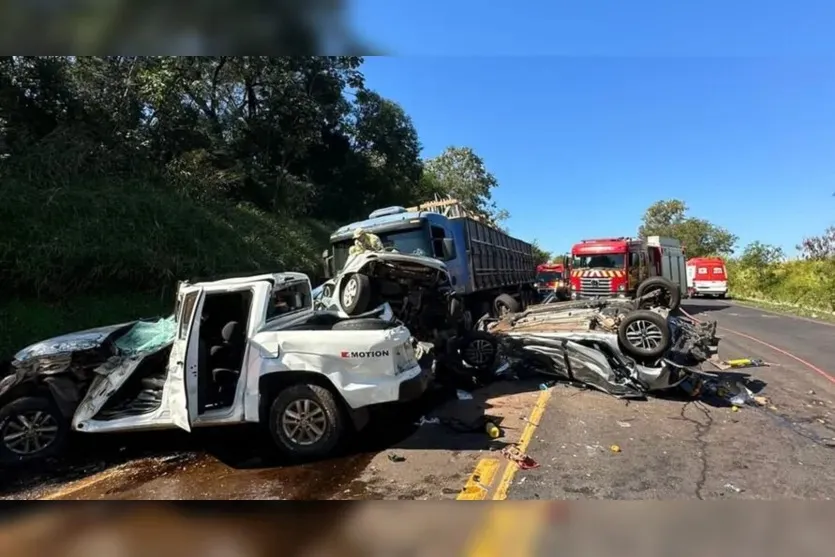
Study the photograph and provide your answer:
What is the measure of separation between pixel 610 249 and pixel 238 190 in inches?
495

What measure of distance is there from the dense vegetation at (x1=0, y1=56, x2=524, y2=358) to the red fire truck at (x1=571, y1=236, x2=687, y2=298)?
8.90 meters

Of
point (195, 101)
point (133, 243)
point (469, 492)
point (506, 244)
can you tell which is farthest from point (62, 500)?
point (195, 101)

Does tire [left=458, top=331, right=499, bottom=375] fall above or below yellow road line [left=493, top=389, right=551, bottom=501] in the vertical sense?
above

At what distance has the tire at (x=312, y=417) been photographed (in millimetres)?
4867

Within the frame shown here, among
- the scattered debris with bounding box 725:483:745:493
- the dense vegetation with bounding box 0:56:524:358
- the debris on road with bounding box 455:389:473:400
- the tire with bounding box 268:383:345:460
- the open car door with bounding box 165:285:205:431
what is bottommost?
the scattered debris with bounding box 725:483:745:493

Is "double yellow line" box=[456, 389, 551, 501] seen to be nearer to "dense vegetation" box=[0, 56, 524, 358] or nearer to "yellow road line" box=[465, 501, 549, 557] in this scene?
"yellow road line" box=[465, 501, 549, 557]

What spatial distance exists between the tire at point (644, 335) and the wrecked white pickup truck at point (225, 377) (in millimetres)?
2847

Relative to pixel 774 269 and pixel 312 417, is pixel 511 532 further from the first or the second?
pixel 774 269

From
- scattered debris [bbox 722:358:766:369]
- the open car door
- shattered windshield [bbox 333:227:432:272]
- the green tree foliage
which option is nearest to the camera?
the open car door

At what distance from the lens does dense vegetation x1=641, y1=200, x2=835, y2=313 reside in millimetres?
24545

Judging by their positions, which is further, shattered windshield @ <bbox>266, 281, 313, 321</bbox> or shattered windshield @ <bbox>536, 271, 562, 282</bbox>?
shattered windshield @ <bbox>536, 271, 562, 282</bbox>

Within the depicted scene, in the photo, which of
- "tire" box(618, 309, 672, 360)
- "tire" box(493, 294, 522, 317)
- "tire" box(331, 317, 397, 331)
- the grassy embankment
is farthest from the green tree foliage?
"tire" box(493, 294, 522, 317)

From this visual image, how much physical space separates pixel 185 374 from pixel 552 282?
22410mm

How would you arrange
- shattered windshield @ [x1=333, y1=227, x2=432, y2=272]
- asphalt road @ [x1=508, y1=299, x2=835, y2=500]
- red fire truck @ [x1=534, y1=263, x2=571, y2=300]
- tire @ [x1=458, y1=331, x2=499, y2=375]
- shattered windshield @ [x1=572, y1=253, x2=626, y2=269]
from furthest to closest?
1. red fire truck @ [x1=534, y1=263, x2=571, y2=300]
2. shattered windshield @ [x1=572, y1=253, x2=626, y2=269]
3. shattered windshield @ [x1=333, y1=227, x2=432, y2=272]
4. tire @ [x1=458, y1=331, x2=499, y2=375]
5. asphalt road @ [x1=508, y1=299, x2=835, y2=500]
